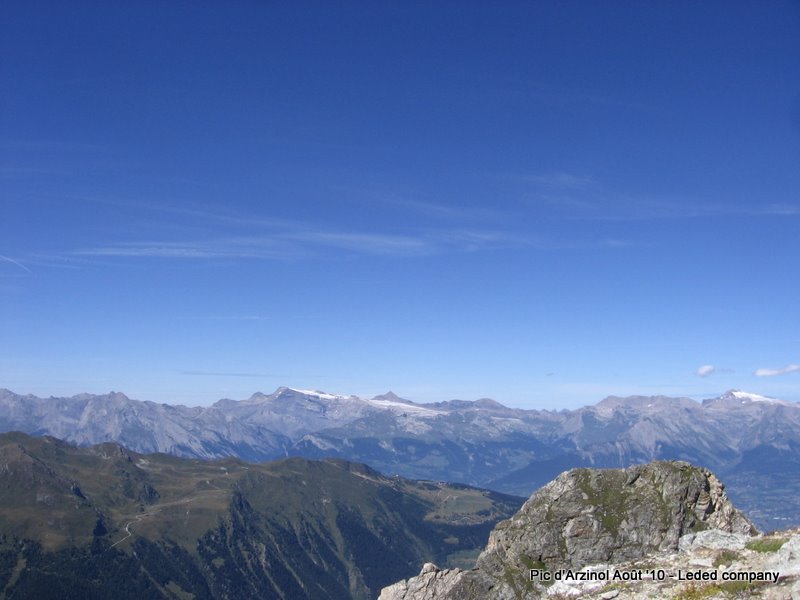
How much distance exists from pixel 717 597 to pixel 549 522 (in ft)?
162

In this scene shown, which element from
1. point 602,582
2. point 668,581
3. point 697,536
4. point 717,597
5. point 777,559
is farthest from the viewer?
point 697,536

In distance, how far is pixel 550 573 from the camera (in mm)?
72375

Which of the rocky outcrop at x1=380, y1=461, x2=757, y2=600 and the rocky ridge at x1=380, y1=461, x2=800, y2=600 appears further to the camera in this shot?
the rocky outcrop at x1=380, y1=461, x2=757, y2=600

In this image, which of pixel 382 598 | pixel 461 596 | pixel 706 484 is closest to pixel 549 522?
pixel 461 596

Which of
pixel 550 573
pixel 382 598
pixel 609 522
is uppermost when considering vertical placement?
pixel 609 522

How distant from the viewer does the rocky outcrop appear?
6956cm

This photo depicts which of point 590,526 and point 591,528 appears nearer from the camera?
point 591,528

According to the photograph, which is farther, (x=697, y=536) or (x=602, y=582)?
(x=697, y=536)

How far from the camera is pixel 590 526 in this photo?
253 feet

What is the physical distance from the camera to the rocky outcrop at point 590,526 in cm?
6956

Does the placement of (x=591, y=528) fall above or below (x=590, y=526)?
below

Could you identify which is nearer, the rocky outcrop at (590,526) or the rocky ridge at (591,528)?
the rocky ridge at (591,528)

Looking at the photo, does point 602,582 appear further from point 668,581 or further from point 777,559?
point 777,559

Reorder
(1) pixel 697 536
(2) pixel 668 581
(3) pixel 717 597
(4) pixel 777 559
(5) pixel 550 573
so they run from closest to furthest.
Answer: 1. (3) pixel 717 597
2. (4) pixel 777 559
3. (2) pixel 668 581
4. (1) pixel 697 536
5. (5) pixel 550 573
